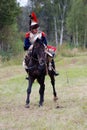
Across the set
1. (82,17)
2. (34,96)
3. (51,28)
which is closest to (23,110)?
(34,96)

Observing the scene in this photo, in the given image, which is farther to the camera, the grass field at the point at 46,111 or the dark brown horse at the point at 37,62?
the dark brown horse at the point at 37,62

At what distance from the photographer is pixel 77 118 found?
798cm

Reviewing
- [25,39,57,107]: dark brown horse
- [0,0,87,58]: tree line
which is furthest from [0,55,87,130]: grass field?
[0,0,87,58]: tree line

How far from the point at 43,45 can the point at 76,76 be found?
9517 millimetres

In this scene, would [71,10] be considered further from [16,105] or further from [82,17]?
[16,105]

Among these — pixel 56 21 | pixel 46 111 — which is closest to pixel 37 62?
pixel 46 111

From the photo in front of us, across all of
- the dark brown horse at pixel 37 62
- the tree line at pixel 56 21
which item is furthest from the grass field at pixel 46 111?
the tree line at pixel 56 21

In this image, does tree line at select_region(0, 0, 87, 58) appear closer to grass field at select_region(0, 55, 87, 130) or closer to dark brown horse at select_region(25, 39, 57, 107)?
grass field at select_region(0, 55, 87, 130)

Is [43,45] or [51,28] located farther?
[51,28]

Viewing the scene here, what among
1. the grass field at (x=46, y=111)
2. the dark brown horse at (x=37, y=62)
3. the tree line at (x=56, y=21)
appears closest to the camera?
the grass field at (x=46, y=111)

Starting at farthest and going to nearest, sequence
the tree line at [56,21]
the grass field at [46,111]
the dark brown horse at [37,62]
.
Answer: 1. the tree line at [56,21]
2. the dark brown horse at [37,62]
3. the grass field at [46,111]

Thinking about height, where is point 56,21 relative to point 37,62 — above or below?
below

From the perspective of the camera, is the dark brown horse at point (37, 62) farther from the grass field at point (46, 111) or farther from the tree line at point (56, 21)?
the tree line at point (56, 21)

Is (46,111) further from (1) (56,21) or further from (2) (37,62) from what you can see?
(1) (56,21)
